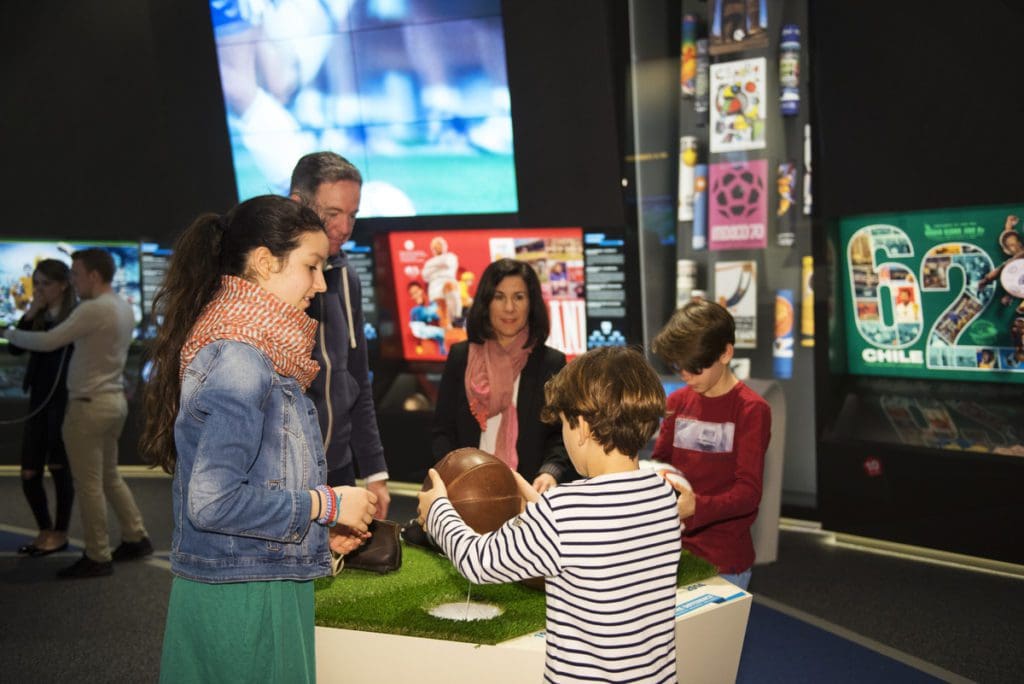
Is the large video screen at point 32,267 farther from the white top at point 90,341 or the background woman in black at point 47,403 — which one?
the white top at point 90,341

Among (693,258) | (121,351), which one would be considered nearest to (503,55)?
(693,258)

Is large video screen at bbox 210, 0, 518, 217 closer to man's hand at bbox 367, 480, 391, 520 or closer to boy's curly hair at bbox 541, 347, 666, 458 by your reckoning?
man's hand at bbox 367, 480, 391, 520

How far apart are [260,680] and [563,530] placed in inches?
29.0

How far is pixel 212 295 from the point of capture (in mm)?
2189

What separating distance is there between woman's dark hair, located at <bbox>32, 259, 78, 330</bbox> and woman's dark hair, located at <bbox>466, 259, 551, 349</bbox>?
3533 mm

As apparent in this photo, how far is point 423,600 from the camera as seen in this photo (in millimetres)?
3271

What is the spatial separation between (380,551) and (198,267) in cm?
157

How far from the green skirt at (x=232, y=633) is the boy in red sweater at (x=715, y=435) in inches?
58.4

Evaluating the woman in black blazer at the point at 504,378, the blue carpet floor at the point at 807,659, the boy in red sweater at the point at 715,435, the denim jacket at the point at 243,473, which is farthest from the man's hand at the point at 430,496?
the blue carpet floor at the point at 807,659

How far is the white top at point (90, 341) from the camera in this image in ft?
19.3

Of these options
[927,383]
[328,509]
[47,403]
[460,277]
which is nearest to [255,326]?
[328,509]

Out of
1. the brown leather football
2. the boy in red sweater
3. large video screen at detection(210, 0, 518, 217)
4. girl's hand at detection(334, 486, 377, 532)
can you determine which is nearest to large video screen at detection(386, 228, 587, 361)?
large video screen at detection(210, 0, 518, 217)

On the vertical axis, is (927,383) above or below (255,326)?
below

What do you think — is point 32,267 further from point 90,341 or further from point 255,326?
point 255,326
